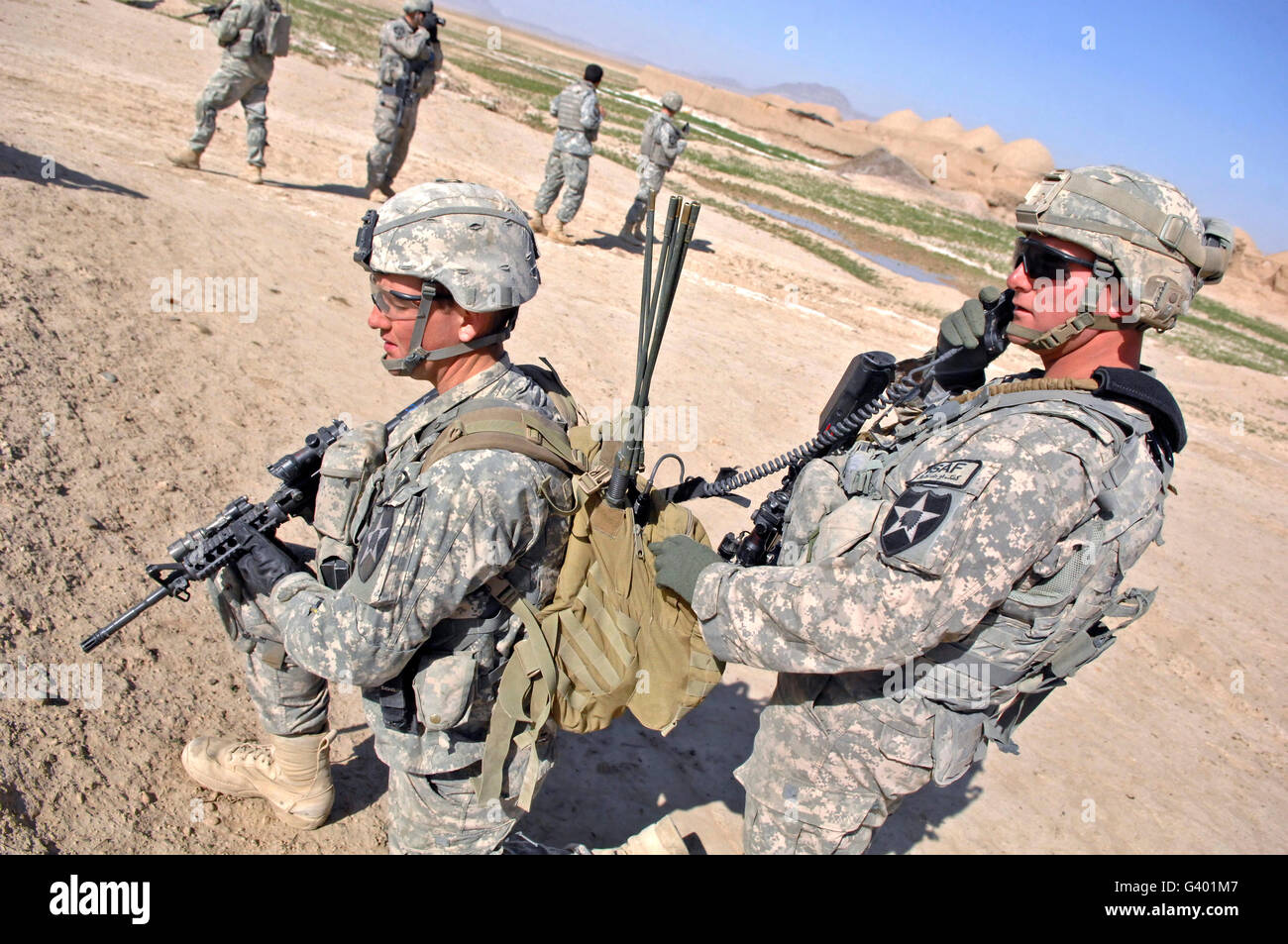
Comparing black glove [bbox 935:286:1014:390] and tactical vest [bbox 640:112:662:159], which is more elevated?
tactical vest [bbox 640:112:662:159]

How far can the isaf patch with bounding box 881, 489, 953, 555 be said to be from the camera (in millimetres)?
→ 2082

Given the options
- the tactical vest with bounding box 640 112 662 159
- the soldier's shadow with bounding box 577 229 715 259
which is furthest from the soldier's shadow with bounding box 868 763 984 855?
the tactical vest with bounding box 640 112 662 159

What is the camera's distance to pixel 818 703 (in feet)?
8.56

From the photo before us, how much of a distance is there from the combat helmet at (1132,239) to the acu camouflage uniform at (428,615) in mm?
1573

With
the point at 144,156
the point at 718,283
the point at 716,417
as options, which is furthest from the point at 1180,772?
the point at 144,156

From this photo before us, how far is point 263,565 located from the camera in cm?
254

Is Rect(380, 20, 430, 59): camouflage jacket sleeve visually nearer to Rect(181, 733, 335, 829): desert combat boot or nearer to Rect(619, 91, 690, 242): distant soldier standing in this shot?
Rect(619, 91, 690, 242): distant soldier standing

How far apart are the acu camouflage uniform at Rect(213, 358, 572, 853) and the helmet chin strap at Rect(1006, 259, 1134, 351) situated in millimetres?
1461

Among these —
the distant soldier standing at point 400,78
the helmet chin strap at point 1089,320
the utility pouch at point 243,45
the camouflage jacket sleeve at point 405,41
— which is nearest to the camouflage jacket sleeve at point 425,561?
the helmet chin strap at point 1089,320
